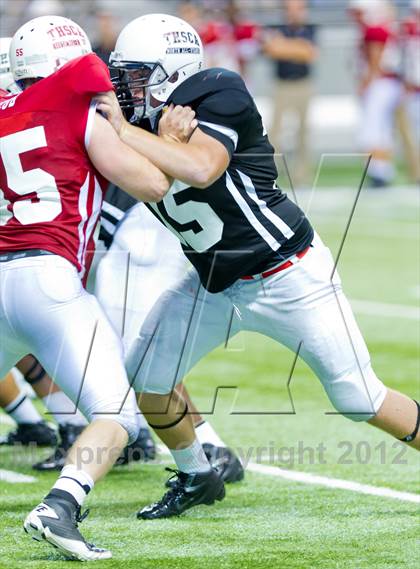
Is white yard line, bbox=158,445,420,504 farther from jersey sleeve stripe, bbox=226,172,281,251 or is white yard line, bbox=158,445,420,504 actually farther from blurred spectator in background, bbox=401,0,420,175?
blurred spectator in background, bbox=401,0,420,175

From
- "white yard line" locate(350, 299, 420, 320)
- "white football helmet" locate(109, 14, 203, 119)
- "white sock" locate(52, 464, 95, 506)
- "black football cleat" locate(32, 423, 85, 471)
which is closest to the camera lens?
"white sock" locate(52, 464, 95, 506)

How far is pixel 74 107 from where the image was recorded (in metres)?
3.92

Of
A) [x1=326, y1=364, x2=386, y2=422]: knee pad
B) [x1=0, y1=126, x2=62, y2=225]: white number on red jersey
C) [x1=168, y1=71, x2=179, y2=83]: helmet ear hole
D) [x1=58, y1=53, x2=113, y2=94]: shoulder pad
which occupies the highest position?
[x1=58, y1=53, x2=113, y2=94]: shoulder pad

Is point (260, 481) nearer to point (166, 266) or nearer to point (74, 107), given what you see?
point (166, 266)

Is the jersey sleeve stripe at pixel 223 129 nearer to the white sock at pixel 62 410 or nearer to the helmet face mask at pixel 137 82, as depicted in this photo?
the helmet face mask at pixel 137 82

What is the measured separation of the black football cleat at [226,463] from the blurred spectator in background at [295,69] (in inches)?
384

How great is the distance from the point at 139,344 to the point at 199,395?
2.08m

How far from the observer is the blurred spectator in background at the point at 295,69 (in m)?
14.3

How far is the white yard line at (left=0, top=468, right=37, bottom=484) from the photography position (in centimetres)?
499

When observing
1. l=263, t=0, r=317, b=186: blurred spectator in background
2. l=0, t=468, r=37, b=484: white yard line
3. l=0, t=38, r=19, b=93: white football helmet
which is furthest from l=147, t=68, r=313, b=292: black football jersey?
l=263, t=0, r=317, b=186: blurred spectator in background

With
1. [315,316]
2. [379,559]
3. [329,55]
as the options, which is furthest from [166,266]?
[329,55]

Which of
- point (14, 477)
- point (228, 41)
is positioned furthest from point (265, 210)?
point (228, 41)

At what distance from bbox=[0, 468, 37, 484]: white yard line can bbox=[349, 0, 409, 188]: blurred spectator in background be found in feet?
31.5

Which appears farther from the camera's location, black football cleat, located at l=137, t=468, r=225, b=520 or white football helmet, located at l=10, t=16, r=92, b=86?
black football cleat, located at l=137, t=468, r=225, b=520
